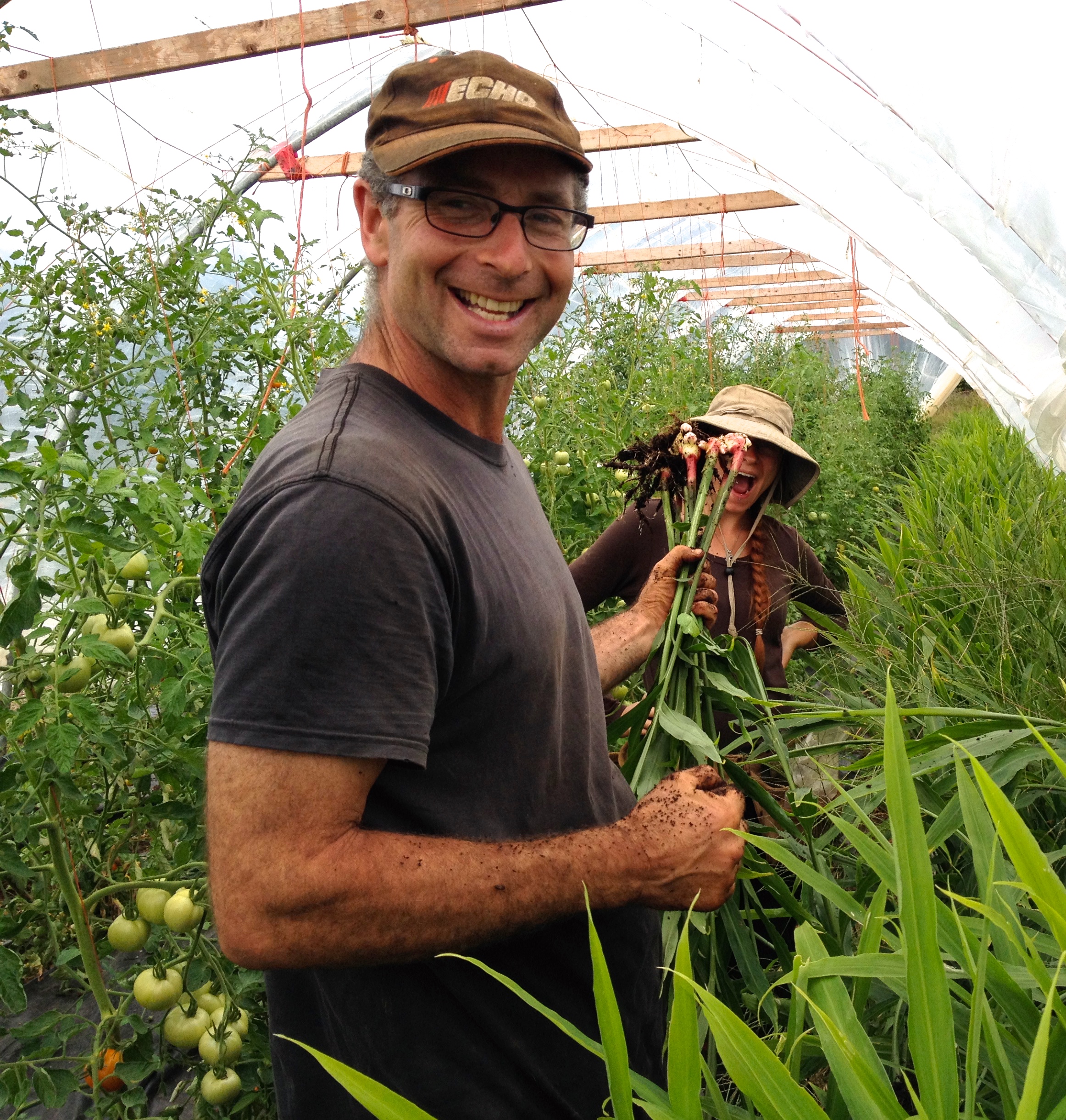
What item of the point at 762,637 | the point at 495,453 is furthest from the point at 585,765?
the point at 762,637

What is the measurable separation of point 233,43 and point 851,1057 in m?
4.40

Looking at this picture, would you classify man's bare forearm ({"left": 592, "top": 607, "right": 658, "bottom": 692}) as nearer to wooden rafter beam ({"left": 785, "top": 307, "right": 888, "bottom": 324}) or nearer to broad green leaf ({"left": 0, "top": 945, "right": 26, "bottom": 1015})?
broad green leaf ({"left": 0, "top": 945, "right": 26, "bottom": 1015})

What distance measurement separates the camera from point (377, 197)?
1.27 metres

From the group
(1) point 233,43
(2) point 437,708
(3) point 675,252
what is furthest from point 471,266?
(3) point 675,252

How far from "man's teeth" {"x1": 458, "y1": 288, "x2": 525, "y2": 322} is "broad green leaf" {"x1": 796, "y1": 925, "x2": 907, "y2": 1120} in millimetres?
806

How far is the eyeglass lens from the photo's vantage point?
1222 mm

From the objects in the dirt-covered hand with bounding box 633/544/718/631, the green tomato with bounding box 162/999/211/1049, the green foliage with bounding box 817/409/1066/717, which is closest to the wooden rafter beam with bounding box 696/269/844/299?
the green foliage with bounding box 817/409/1066/717

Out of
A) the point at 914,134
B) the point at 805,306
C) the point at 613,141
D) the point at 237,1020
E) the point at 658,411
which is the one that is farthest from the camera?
the point at 805,306

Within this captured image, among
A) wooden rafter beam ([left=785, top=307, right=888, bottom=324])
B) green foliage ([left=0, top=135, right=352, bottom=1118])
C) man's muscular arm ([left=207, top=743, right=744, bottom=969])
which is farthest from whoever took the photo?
wooden rafter beam ([left=785, top=307, right=888, bottom=324])

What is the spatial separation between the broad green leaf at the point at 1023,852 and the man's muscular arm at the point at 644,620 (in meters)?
0.96

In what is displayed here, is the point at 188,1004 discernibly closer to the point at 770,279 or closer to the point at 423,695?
the point at 423,695

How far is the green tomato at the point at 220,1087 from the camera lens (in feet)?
5.50

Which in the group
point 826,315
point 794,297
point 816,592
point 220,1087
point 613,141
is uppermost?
point 826,315

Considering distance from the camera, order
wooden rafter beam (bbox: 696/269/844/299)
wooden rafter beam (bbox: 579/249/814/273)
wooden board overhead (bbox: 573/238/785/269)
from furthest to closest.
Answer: wooden rafter beam (bbox: 696/269/844/299), wooden rafter beam (bbox: 579/249/814/273), wooden board overhead (bbox: 573/238/785/269)
